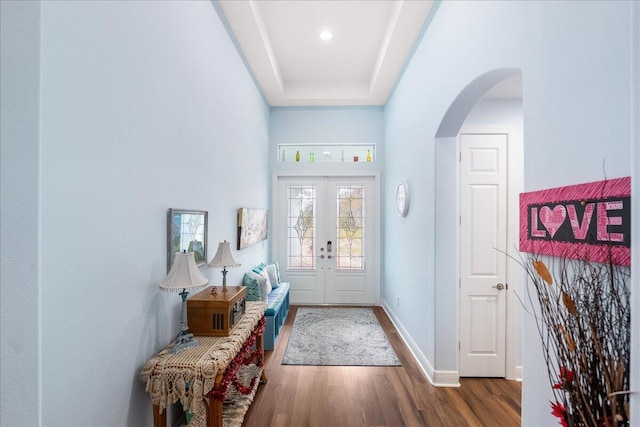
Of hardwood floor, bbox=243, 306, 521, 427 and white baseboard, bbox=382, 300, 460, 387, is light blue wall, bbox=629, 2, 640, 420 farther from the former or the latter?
white baseboard, bbox=382, 300, 460, 387

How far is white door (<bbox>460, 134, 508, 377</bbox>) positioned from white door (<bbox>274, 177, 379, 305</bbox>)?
2.32 meters

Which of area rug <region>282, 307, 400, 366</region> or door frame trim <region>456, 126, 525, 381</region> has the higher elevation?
door frame trim <region>456, 126, 525, 381</region>

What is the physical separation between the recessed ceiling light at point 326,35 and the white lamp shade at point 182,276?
124 inches

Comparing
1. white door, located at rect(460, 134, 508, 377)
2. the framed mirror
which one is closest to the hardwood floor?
white door, located at rect(460, 134, 508, 377)

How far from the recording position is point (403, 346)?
135 inches

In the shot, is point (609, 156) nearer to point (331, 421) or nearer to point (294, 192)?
point (331, 421)

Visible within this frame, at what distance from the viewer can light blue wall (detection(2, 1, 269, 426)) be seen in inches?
40.3

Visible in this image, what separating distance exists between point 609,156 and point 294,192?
175 inches

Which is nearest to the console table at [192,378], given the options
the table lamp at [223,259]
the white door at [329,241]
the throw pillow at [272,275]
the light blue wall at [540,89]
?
the table lamp at [223,259]

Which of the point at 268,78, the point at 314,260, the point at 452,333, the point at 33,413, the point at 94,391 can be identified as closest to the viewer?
the point at 33,413

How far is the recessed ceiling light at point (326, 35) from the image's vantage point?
3.47 metres

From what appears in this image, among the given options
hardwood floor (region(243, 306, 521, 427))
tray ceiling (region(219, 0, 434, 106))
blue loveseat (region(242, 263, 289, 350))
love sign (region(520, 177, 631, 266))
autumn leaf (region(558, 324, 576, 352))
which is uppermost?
tray ceiling (region(219, 0, 434, 106))

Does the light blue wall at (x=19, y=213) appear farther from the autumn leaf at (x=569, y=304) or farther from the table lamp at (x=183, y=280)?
the autumn leaf at (x=569, y=304)

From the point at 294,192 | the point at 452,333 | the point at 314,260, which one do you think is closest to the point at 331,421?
the point at 452,333
